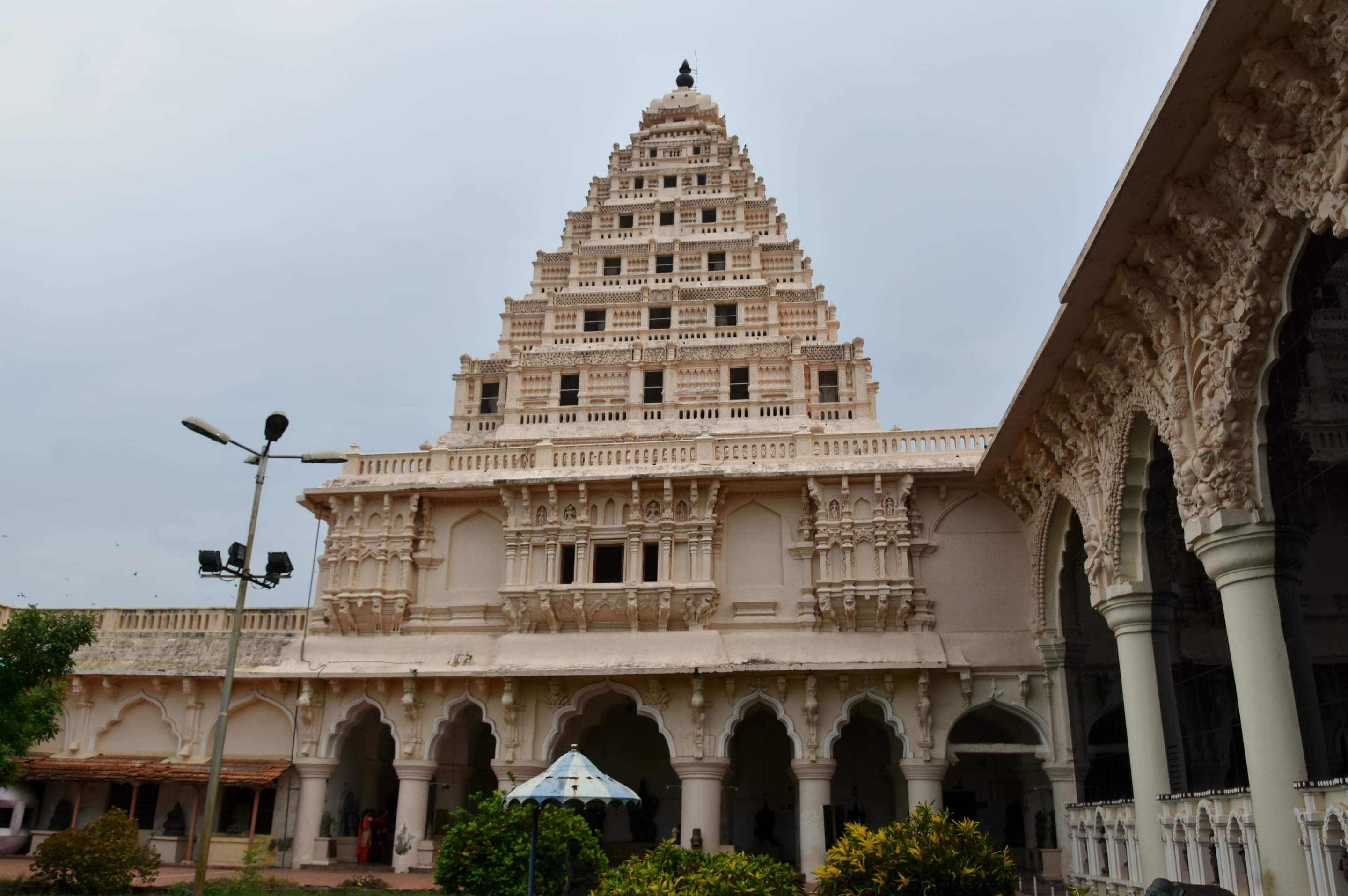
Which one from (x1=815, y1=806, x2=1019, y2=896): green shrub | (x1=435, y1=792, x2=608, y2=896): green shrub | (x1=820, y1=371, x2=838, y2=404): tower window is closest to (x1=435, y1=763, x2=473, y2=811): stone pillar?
(x1=435, y1=792, x2=608, y2=896): green shrub

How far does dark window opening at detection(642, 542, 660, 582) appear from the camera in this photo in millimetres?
21094

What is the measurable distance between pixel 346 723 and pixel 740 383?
1364 centimetres

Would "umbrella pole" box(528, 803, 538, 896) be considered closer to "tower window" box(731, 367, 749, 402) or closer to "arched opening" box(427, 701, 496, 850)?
"arched opening" box(427, 701, 496, 850)

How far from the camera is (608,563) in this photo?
21469 millimetres

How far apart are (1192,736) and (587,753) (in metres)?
13.3

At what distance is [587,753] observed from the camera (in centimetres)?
2381

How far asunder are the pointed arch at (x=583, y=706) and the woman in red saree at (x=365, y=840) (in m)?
4.42

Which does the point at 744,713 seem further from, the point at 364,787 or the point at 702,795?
the point at 364,787

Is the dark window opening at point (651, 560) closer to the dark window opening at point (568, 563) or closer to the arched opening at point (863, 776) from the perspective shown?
the dark window opening at point (568, 563)

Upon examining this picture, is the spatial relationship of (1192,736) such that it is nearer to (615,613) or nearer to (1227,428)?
(1227,428)

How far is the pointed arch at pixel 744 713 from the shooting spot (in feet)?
63.5

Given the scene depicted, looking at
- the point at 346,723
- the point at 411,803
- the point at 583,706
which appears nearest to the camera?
the point at 411,803

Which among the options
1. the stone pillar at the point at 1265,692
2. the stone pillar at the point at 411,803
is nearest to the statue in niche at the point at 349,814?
the stone pillar at the point at 411,803

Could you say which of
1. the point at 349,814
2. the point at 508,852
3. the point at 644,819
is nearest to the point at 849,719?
the point at 644,819
